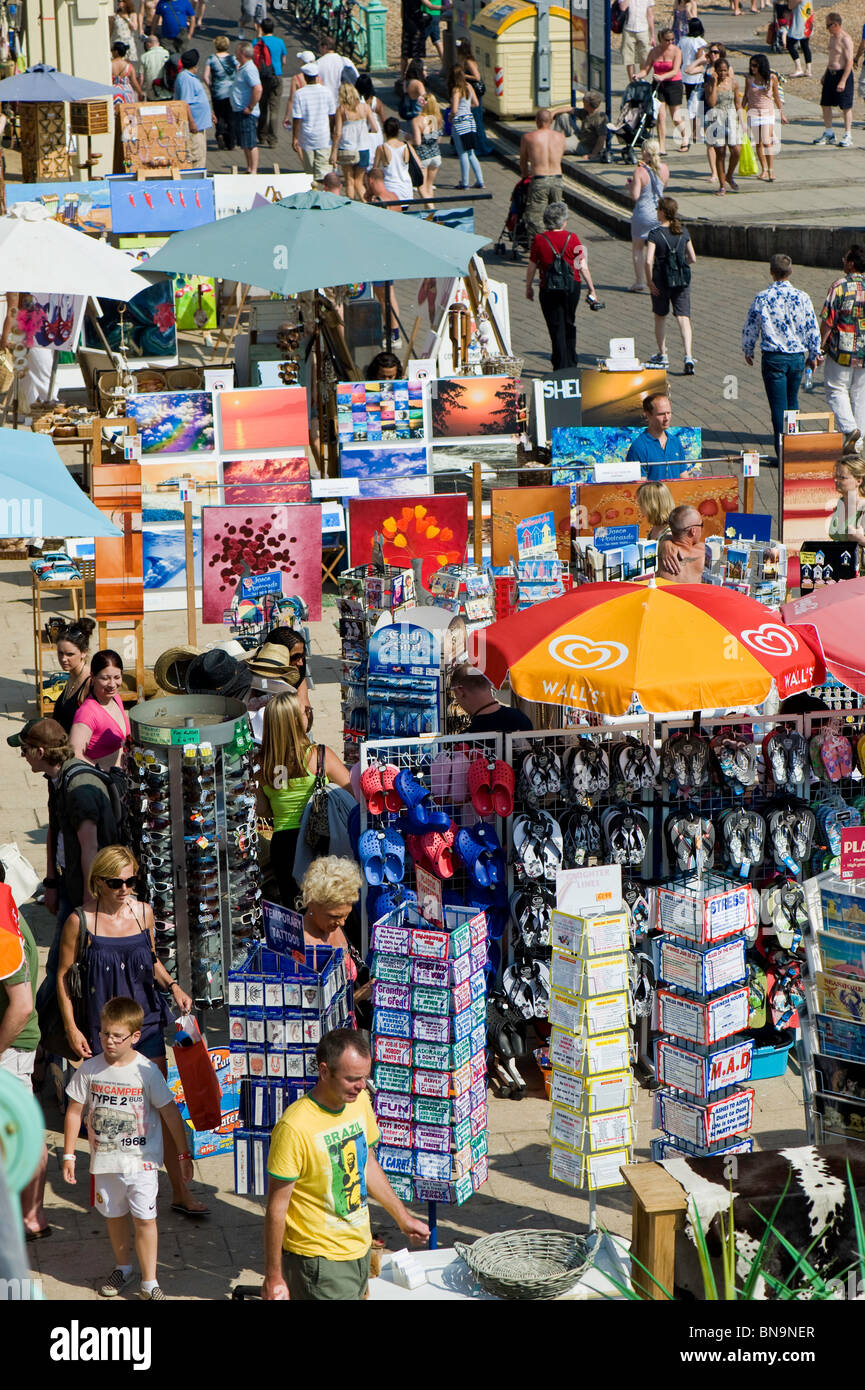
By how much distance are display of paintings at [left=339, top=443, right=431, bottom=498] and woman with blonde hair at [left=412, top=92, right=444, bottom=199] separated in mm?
10447

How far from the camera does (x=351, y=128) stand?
23.3 m

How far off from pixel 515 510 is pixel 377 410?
228 centimetres

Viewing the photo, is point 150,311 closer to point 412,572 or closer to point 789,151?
point 412,572

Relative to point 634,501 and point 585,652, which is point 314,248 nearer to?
point 634,501

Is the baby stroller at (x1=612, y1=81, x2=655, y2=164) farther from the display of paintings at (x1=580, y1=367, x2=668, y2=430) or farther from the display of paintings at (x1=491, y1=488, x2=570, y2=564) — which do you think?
the display of paintings at (x1=491, y1=488, x2=570, y2=564)

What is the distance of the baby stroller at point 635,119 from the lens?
25.0 metres

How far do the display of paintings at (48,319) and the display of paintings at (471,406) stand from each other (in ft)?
14.1

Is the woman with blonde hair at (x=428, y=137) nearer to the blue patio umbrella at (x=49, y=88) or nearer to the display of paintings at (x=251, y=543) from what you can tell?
the blue patio umbrella at (x=49, y=88)

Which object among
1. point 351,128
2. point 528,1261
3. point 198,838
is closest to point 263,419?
point 198,838

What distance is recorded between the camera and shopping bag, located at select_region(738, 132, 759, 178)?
24719 millimetres

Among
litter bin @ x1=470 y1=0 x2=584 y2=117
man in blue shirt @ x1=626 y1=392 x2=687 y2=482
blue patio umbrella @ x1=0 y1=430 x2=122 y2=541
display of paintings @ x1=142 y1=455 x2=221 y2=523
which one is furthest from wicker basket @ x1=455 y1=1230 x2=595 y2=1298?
litter bin @ x1=470 y1=0 x2=584 y2=117

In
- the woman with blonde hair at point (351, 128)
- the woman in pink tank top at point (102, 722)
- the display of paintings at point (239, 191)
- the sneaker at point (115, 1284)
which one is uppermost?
the woman with blonde hair at point (351, 128)

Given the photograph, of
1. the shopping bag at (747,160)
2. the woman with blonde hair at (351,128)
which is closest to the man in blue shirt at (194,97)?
the woman with blonde hair at (351,128)

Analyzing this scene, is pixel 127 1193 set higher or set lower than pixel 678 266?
lower
